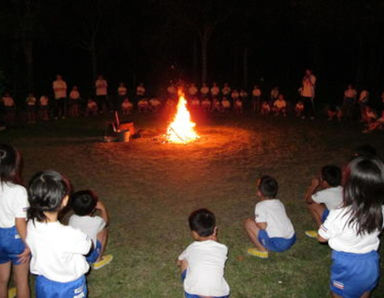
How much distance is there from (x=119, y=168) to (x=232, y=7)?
18.3m

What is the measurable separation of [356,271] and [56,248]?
8.41 ft

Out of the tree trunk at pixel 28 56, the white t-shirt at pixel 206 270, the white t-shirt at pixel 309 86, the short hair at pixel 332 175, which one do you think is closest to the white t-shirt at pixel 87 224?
the white t-shirt at pixel 206 270

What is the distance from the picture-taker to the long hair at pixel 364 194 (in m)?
3.07

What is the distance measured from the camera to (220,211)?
6621 mm

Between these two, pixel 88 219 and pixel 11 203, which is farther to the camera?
pixel 88 219

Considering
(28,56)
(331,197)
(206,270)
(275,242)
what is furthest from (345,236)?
(28,56)

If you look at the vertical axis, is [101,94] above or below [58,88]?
below

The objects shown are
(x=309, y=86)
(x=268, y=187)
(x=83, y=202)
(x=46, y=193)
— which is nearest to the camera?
(x=46, y=193)

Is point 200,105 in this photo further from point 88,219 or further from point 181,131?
point 88,219

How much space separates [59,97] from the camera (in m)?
18.5

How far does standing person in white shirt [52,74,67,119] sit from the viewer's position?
60.4 feet

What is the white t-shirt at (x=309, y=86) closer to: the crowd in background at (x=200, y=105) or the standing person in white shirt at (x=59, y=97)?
the crowd in background at (x=200, y=105)

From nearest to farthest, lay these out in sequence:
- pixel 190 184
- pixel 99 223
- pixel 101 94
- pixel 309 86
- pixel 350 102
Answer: pixel 99 223
pixel 190 184
pixel 309 86
pixel 350 102
pixel 101 94

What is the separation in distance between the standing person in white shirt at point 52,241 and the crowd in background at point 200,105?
13.5 meters
